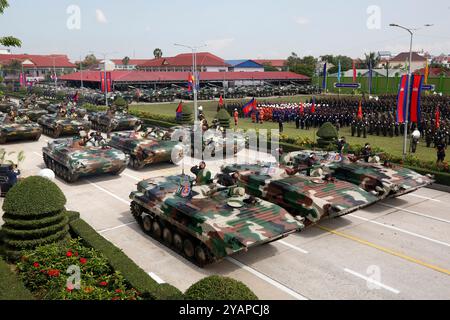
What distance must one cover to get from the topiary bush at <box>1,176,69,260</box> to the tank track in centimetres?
281

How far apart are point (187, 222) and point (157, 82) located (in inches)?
2500

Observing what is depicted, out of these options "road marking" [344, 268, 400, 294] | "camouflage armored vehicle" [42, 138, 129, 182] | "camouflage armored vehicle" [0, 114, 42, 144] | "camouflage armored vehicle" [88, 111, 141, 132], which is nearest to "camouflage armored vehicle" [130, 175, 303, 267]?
"road marking" [344, 268, 400, 294]

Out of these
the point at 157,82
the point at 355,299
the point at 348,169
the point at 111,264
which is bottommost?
the point at 355,299

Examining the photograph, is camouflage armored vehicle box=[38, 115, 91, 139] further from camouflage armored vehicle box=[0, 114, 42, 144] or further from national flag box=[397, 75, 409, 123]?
national flag box=[397, 75, 409, 123]

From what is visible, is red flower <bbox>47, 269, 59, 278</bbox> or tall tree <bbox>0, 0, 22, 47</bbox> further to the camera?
tall tree <bbox>0, 0, 22, 47</bbox>

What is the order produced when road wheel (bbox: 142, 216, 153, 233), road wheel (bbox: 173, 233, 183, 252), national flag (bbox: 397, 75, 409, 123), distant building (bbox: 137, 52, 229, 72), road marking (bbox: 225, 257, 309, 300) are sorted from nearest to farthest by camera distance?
road marking (bbox: 225, 257, 309, 300) < road wheel (bbox: 173, 233, 183, 252) < road wheel (bbox: 142, 216, 153, 233) < national flag (bbox: 397, 75, 409, 123) < distant building (bbox: 137, 52, 229, 72)

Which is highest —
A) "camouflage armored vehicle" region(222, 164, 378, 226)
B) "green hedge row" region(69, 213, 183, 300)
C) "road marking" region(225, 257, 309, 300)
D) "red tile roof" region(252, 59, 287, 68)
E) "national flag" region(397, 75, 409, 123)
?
"red tile roof" region(252, 59, 287, 68)

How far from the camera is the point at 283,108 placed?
40562 millimetres

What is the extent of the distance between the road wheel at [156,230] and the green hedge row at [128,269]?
6.05 feet

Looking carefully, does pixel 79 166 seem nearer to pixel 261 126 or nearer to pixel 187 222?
pixel 187 222

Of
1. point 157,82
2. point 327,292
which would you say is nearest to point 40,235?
point 327,292

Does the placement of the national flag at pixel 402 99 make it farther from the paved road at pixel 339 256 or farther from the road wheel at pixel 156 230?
the road wheel at pixel 156 230

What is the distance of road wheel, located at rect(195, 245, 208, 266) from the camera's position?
35.0ft

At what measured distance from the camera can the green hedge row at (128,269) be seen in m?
8.36
